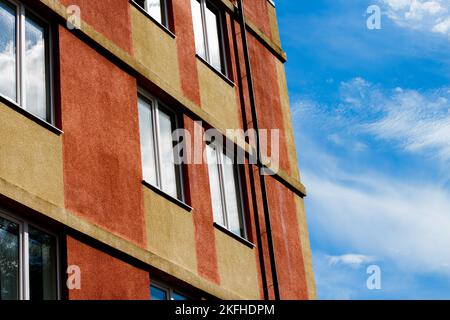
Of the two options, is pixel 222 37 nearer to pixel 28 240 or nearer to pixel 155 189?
pixel 155 189

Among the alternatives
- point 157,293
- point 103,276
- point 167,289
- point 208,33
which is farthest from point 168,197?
point 208,33

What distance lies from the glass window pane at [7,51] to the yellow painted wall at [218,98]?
15.8 ft

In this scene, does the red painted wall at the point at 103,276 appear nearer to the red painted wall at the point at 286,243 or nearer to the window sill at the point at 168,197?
the window sill at the point at 168,197

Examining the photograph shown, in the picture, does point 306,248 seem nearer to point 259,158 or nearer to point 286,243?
point 286,243

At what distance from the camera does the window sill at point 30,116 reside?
43.4 ft

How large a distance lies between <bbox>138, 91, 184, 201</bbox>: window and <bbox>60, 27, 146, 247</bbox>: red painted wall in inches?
24.2

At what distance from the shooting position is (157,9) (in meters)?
18.3

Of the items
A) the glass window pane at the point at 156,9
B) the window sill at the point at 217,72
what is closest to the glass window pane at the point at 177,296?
the window sill at the point at 217,72

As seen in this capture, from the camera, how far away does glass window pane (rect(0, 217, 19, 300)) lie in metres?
12.4

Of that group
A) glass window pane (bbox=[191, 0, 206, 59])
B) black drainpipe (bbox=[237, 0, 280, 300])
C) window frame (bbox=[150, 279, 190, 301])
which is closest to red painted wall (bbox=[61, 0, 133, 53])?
glass window pane (bbox=[191, 0, 206, 59])

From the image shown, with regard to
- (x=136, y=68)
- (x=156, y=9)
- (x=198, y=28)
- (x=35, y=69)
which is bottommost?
(x=35, y=69)

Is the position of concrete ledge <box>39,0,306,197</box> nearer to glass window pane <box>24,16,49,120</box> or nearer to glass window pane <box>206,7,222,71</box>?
glass window pane <box>24,16,49,120</box>

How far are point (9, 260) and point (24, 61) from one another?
297 centimetres

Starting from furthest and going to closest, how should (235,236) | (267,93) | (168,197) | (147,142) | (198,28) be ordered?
(267,93) → (198,28) → (235,236) → (147,142) → (168,197)
